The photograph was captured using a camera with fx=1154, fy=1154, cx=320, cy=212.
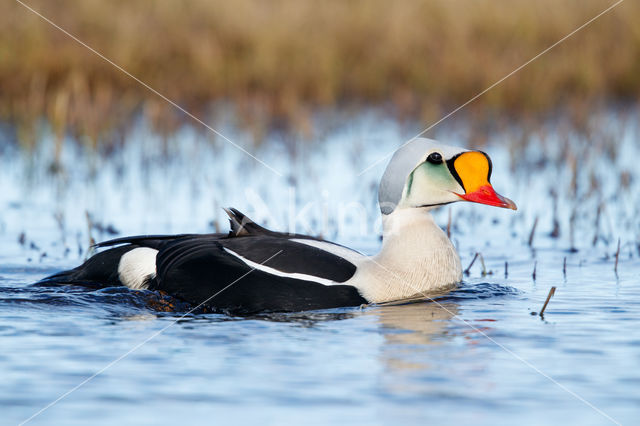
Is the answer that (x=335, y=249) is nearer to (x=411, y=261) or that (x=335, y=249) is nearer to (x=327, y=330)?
(x=411, y=261)

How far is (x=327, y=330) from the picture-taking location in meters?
5.59

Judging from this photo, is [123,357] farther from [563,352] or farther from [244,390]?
[563,352]

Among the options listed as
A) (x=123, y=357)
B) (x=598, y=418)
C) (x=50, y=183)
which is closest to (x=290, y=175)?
(x=50, y=183)

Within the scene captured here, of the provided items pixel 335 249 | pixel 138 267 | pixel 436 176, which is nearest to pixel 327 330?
pixel 335 249

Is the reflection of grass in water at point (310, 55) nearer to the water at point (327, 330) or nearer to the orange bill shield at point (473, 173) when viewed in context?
the water at point (327, 330)

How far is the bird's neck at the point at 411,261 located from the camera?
621 cm

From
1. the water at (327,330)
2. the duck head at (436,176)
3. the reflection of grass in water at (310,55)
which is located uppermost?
the reflection of grass in water at (310,55)

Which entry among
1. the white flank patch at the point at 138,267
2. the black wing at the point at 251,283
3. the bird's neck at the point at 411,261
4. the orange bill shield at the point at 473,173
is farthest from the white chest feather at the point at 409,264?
the white flank patch at the point at 138,267

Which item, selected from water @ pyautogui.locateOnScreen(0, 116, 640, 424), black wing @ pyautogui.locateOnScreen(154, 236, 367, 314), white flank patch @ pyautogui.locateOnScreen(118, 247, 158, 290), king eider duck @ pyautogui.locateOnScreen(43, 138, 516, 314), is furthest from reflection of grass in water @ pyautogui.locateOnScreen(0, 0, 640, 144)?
black wing @ pyautogui.locateOnScreen(154, 236, 367, 314)

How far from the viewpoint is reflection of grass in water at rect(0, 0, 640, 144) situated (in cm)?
1341

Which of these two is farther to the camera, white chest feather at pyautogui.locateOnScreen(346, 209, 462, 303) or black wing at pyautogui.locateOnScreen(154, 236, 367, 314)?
white chest feather at pyautogui.locateOnScreen(346, 209, 462, 303)

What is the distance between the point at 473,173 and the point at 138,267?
6.51ft

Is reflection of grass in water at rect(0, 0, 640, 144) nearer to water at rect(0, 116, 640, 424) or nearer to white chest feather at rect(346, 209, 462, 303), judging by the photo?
water at rect(0, 116, 640, 424)

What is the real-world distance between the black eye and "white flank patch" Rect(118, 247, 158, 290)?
1.68m
